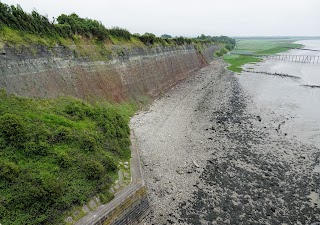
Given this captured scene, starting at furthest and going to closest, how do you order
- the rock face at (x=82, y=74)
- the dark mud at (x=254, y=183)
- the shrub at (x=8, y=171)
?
1. the rock face at (x=82, y=74)
2. the dark mud at (x=254, y=183)
3. the shrub at (x=8, y=171)

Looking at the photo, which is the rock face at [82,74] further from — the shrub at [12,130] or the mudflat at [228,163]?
the shrub at [12,130]

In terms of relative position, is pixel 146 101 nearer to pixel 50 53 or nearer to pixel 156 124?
pixel 156 124

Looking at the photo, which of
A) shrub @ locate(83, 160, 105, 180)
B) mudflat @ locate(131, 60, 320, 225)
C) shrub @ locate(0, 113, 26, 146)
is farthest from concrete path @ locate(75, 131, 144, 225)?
shrub @ locate(0, 113, 26, 146)

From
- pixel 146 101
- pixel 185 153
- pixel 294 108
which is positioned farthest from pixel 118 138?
pixel 294 108

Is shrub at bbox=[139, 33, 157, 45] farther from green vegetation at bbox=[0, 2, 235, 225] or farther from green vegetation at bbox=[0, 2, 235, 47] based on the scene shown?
green vegetation at bbox=[0, 2, 235, 225]

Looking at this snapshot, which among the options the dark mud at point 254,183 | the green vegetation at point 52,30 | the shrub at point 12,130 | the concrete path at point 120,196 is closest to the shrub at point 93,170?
the concrete path at point 120,196
